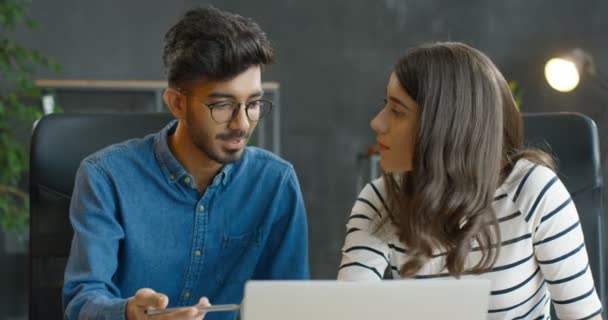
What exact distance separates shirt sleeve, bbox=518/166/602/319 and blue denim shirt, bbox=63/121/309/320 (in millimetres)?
412

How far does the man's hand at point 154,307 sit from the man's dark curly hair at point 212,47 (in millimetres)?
445

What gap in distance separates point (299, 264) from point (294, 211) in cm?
9

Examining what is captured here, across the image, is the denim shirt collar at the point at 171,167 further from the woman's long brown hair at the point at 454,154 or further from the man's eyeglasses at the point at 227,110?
the woman's long brown hair at the point at 454,154

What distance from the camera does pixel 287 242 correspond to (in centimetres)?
163

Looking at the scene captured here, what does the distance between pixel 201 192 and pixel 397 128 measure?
0.39 metres

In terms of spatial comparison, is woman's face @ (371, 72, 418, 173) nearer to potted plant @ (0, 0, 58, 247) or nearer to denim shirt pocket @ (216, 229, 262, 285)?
denim shirt pocket @ (216, 229, 262, 285)

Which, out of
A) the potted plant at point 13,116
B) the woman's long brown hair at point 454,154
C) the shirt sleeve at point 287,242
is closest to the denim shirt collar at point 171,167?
the shirt sleeve at point 287,242

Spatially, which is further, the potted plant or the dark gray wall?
the dark gray wall

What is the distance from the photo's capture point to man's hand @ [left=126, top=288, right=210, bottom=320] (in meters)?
1.19

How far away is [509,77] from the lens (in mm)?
4727

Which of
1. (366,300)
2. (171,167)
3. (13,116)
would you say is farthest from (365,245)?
(13,116)

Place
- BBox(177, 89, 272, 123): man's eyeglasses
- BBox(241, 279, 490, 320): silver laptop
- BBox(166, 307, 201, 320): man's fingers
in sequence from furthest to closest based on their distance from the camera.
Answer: BBox(177, 89, 272, 123): man's eyeglasses
BBox(166, 307, 201, 320): man's fingers
BBox(241, 279, 490, 320): silver laptop

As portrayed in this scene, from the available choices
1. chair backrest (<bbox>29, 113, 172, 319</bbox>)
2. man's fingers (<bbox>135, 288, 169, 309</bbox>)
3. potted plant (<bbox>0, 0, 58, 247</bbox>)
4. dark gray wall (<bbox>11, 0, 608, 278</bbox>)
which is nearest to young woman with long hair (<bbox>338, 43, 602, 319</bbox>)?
man's fingers (<bbox>135, 288, 169, 309</bbox>)

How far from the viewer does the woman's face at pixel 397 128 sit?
4.85 feet
